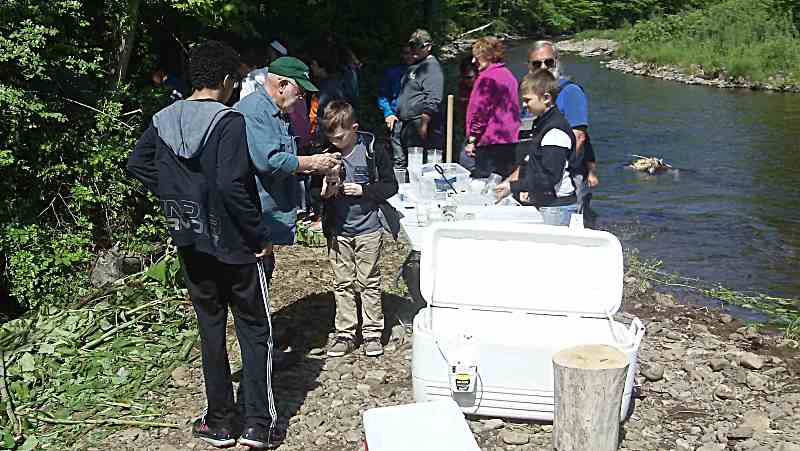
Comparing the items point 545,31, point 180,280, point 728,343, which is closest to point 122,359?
point 180,280

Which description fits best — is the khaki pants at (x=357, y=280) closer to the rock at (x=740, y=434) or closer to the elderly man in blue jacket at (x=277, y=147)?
the elderly man in blue jacket at (x=277, y=147)

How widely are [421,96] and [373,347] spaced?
3.60m

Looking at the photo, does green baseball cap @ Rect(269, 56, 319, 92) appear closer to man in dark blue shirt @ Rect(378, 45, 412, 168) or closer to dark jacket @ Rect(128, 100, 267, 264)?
dark jacket @ Rect(128, 100, 267, 264)

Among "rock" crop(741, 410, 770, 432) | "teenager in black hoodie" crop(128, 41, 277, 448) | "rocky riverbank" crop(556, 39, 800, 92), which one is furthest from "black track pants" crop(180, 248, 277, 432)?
"rocky riverbank" crop(556, 39, 800, 92)

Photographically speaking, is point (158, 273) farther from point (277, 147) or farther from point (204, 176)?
point (204, 176)

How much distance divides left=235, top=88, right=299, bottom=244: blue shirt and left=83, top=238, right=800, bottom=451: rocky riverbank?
3.26 ft

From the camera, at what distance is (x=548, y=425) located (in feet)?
15.0

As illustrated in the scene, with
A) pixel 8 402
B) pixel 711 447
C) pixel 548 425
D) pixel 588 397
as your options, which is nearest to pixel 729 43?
pixel 711 447

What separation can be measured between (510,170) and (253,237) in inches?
173

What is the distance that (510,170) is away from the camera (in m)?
7.92

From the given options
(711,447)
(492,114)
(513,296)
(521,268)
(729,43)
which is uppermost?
(729,43)

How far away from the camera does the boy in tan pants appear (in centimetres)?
499

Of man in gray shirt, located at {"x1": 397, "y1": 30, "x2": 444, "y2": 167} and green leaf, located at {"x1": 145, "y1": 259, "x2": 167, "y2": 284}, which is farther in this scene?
man in gray shirt, located at {"x1": 397, "y1": 30, "x2": 444, "y2": 167}

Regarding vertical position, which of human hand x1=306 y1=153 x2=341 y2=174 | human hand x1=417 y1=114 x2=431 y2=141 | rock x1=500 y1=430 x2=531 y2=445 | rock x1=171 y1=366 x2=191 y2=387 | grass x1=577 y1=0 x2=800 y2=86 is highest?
grass x1=577 y1=0 x2=800 y2=86
